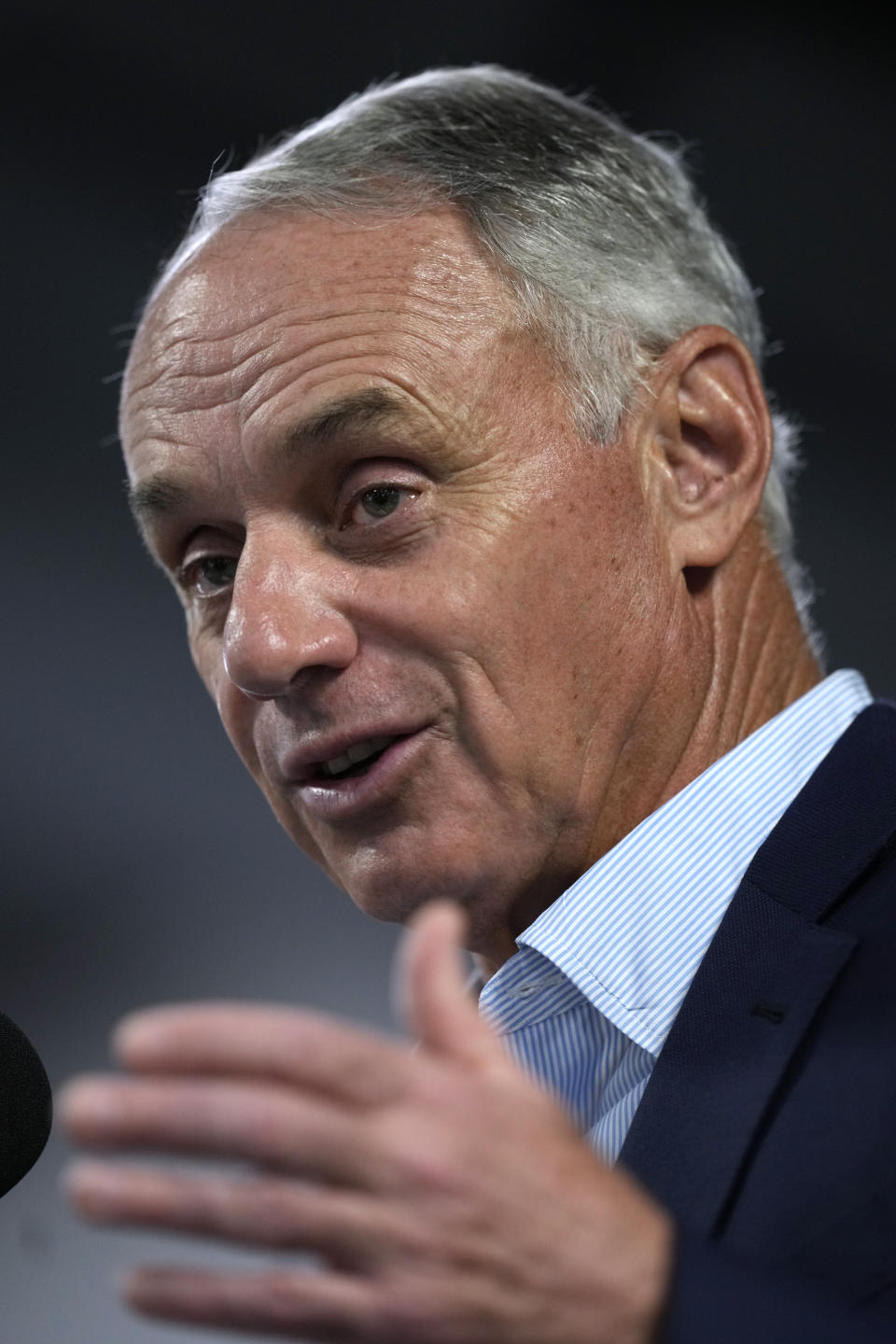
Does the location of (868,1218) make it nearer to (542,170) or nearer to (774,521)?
(774,521)

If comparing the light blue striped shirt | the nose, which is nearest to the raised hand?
the light blue striped shirt

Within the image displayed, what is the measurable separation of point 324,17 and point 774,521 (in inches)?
71.3

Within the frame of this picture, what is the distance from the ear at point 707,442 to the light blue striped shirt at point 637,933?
0.25 metres

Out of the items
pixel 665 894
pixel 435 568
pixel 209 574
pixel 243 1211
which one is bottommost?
pixel 665 894

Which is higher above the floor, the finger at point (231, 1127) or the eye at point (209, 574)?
the finger at point (231, 1127)

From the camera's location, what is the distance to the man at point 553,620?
1.34 m

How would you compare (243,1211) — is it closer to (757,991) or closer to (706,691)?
(757,991)

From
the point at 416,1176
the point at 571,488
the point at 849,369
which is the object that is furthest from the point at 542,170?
the point at 849,369

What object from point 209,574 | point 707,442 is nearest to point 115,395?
point 209,574

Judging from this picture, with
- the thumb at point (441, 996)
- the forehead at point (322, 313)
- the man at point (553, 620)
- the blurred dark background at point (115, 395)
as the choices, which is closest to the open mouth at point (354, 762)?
the man at point (553, 620)

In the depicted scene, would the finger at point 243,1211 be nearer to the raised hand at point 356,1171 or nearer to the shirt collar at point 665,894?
the raised hand at point 356,1171

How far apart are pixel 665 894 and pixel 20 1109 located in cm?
69

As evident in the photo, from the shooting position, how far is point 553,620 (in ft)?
5.49

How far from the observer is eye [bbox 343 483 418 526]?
1.69 meters
